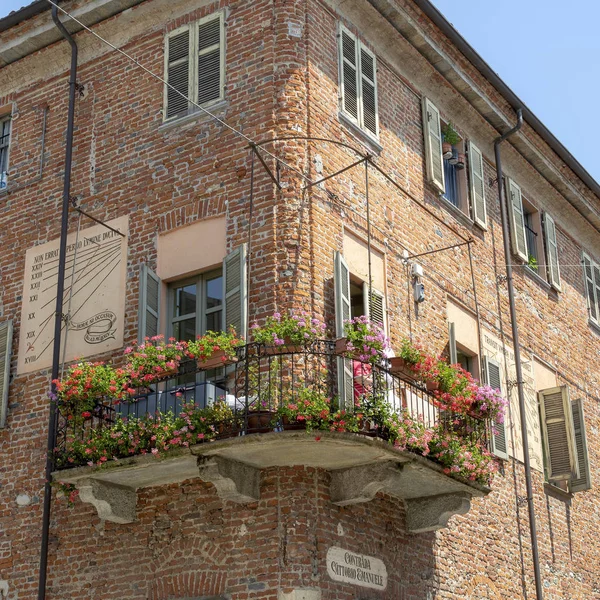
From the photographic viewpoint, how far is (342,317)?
11656 millimetres

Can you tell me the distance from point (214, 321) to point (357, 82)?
3.86 meters

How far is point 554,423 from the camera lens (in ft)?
52.3

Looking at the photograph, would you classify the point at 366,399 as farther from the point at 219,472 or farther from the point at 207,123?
the point at 207,123

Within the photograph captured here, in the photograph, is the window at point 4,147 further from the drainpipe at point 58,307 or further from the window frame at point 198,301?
the window frame at point 198,301

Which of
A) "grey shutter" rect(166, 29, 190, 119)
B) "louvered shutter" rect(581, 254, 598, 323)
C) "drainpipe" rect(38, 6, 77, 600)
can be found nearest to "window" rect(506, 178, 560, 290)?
"louvered shutter" rect(581, 254, 598, 323)

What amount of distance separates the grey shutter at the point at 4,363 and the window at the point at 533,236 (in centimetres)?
786

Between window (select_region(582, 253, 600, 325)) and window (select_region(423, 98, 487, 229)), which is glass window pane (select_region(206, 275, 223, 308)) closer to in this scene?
window (select_region(423, 98, 487, 229))

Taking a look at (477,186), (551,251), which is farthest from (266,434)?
(551,251)

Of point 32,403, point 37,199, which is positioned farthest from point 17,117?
point 32,403

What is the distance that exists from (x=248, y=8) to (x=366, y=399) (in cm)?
532

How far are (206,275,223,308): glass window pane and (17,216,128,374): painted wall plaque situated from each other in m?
1.10

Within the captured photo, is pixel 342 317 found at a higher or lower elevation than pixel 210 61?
lower

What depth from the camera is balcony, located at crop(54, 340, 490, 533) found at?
10.4 meters

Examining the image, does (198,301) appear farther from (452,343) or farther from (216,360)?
(452,343)
